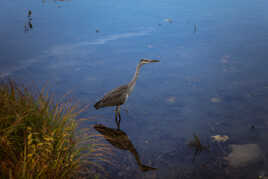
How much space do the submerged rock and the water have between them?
0.11 metres

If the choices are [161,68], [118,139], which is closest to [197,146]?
[118,139]

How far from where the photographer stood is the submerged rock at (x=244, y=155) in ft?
18.5

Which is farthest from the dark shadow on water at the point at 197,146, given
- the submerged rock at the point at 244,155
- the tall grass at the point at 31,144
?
the tall grass at the point at 31,144

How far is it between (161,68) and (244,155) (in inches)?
232

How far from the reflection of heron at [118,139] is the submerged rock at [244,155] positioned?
1.85 meters

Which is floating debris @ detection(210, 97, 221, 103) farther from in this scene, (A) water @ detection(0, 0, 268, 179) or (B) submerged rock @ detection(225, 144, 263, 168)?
(B) submerged rock @ detection(225, 144, 263, 168)

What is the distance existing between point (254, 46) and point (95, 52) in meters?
7.37

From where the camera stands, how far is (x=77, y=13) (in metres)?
19.3

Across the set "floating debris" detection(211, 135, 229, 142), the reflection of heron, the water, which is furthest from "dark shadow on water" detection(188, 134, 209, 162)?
the reflection of heron

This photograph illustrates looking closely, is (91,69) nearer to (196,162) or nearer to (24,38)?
(24,38)

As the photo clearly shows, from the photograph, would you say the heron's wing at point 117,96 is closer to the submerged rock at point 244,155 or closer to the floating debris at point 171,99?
the floating debris at point 171,99

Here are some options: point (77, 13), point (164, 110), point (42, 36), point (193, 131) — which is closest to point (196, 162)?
point (193, 131)

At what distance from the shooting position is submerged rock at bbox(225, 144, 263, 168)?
18.5ft

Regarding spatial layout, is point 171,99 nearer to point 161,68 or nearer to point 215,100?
point 215,100
